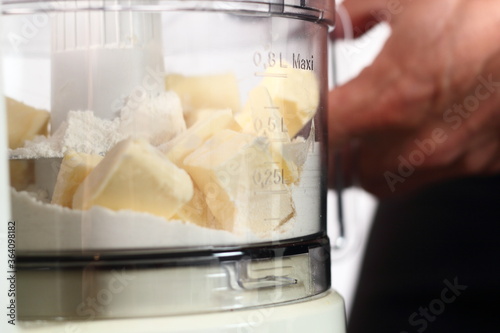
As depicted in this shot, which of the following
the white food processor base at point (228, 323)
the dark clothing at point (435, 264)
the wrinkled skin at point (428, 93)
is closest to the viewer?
the white food processor base at point (228, 323)

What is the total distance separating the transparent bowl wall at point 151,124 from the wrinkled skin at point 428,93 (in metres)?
0.33

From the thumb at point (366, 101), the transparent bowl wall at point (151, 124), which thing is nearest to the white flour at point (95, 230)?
the transparent bowl wall at point (151, 124)

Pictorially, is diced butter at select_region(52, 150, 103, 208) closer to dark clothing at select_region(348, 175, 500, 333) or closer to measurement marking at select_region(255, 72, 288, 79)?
measurement marking at select_region(255, 72, 288, 79)

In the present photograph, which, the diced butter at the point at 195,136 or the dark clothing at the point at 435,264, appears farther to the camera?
the dark clothing at the point at 435,264

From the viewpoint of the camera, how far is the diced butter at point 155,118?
0.38 meters

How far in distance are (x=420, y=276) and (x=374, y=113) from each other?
0.36m

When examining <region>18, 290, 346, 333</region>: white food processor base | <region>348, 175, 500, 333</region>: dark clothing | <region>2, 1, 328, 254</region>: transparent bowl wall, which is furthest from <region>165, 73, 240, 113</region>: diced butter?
<region>348, 175, 500, 333</region>: dark clothing

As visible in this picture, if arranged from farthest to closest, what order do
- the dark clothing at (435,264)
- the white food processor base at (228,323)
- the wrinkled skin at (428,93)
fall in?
the dark clothing at (435,264), the wrinkled skin at (428,93), the white food processor base at (228,323)

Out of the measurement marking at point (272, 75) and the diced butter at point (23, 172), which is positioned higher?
the measurement marking at point (272, 75)

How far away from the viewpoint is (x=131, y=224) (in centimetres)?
36

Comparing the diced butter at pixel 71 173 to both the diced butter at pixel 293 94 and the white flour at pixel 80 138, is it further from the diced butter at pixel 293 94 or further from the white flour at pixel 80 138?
the diced butter at pixel 293 94

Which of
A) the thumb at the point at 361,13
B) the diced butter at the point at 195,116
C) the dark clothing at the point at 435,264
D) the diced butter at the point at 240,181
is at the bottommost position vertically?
the dark clothing at the point at 435,264

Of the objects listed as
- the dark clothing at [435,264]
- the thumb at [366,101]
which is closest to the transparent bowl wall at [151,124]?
the thumb at [366,101]

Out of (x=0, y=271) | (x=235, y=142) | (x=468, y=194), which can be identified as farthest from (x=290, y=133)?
(x=468, y=194)
